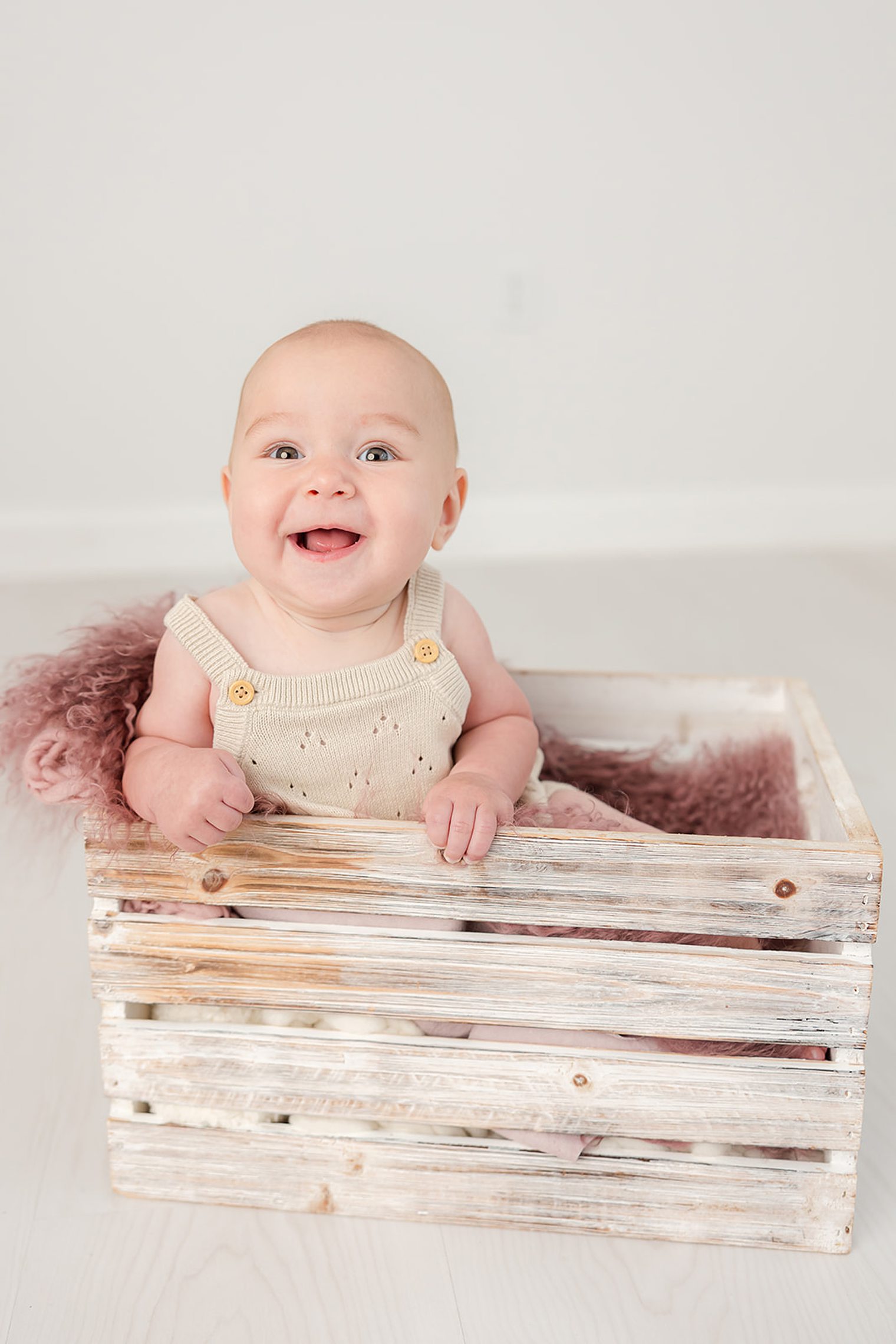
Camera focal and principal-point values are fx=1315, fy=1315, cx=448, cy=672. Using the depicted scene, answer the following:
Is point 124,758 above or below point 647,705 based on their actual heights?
above

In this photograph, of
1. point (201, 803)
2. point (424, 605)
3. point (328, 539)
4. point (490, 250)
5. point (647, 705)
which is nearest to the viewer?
point (201, 803)

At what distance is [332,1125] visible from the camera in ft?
3.29

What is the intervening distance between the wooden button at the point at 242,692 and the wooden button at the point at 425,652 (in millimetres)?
142

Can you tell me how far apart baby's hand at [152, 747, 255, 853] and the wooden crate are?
0.10 feet

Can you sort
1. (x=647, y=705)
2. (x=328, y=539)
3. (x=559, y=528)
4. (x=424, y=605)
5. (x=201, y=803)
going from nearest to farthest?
(x=201, y=803) < (x=328, y=539) < (x=424, y=605) < (x=647, y=705) < (x=559, y=528)

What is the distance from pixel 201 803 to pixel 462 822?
0.59 ft

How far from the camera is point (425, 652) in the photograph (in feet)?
3.59

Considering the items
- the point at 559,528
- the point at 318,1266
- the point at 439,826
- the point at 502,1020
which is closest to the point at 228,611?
the point at 439,826

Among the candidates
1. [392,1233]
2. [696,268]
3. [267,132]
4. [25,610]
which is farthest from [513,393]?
[392,1233]

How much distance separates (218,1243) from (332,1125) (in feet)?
0.39

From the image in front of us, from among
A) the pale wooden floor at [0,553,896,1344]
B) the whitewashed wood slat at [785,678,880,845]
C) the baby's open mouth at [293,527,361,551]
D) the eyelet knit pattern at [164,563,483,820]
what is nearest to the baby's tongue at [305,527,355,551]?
the baby's open mouth at [293,527,361,551]

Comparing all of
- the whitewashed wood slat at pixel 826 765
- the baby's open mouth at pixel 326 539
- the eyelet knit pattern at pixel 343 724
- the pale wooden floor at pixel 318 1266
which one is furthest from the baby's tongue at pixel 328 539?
the whitewashed wood slat at pixel 826 765

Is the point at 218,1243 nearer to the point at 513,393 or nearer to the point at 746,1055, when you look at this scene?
the point at 746,1055

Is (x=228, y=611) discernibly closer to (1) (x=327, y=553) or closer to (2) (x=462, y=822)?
(1) (x=327, y=553)
